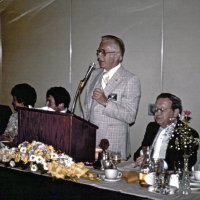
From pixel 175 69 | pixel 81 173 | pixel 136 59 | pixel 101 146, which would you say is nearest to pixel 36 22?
pixel 136 59

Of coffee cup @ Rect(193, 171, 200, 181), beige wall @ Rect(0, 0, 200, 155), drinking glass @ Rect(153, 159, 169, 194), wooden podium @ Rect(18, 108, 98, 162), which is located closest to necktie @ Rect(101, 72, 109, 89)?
beige wall @ Rect(0, 0, 200, 155)

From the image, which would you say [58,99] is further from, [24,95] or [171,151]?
[171,151]

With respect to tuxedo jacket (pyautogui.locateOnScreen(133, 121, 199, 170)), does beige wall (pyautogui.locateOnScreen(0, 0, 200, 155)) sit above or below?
above

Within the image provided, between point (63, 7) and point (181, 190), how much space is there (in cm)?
350

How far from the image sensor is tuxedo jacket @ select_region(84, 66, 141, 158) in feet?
11.4

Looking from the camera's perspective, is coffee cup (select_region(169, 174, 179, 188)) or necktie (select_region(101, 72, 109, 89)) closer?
coffee cup (select_region(169, 174, 179, 188))

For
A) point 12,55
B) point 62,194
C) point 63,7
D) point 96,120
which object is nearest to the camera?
point 62,194

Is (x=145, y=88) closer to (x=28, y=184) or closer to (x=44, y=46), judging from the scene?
(x=44, y=46)

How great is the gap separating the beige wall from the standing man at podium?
93 cm

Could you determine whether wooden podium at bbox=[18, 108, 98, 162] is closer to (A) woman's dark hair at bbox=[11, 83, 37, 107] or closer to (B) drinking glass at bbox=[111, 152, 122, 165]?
(B) drinking glass at bbox=[111, 152, 122, 165]

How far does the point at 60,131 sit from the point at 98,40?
8.69 ft

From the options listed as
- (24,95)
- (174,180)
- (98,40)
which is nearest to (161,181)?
(174,180)

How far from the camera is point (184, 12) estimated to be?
4.33 metres

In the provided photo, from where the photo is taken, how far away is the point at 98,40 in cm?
499
